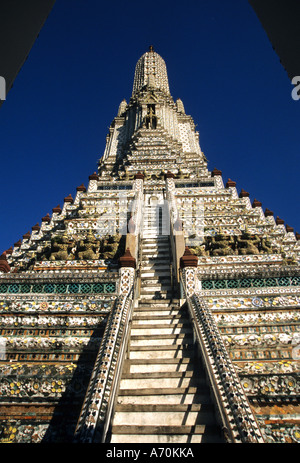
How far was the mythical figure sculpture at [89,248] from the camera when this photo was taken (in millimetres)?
11312

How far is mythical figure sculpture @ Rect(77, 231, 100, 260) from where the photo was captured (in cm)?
1131

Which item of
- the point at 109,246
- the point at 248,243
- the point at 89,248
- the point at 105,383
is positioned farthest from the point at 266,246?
the point at 105,383

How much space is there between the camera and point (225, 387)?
4410 mm

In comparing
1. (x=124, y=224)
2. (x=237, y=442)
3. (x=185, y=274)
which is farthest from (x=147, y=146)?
(x=237, y=442)

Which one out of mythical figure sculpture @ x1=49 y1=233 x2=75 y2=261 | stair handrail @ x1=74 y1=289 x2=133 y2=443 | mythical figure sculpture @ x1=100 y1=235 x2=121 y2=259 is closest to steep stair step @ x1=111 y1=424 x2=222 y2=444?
stair handrail @ x1=74 y1=289 x2=133 y2=443

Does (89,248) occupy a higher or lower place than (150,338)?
higher

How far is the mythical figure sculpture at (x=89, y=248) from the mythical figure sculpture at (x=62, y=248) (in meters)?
0.33

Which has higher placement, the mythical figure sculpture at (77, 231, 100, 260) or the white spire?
the white spire

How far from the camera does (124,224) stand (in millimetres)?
13672

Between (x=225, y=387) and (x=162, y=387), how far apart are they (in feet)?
4.56

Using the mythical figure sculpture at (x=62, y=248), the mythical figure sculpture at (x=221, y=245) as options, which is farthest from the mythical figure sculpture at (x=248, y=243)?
the mythical figure sculpture at (x=62, y=248)

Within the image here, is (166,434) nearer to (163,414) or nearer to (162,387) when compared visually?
(163,414)

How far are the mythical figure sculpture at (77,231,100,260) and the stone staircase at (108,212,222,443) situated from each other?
13.7ft

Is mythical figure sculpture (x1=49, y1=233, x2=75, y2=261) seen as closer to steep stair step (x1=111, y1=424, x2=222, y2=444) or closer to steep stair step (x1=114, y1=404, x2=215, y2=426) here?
steep stair step (x1=114, y1=404, x2=215, y2=426)
